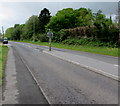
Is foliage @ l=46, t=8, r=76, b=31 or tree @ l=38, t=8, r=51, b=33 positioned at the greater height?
tree @ l=38, t=8, r=51, b=33

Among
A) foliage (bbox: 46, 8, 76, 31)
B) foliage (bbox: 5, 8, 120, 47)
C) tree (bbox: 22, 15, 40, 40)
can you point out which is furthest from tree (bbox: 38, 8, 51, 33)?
foliage (bbox: 46, 8, 76, 31)

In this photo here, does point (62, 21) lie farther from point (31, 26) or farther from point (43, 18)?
point (31, 26)

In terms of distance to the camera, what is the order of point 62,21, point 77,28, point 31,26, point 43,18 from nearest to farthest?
point 77,28 → point 62,21 → point 43,18 → point 31,26

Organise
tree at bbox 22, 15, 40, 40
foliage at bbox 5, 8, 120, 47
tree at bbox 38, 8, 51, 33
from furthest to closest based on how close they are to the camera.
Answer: tree at bbox 22, 15, 40, 40 → tree at bbox 38, 8, 51, 33 → foliage at bbox 5, 8, 120, 47

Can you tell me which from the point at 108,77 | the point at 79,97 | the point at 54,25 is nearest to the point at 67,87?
the point at 79,97

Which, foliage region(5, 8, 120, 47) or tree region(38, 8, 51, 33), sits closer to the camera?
foliage region(5, 8, 120, 47)

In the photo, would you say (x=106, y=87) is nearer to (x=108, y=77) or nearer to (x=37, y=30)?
(x=108, y=77)

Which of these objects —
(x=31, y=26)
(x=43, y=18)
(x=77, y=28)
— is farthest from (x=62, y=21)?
(x=31, y=26)

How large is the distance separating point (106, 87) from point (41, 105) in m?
2.77

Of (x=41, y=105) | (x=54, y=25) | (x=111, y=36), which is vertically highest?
(x=54, y=25)

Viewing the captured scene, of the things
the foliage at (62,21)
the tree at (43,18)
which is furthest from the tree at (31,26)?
the foliage at (62,21)

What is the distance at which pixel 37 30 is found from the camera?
75.8 m

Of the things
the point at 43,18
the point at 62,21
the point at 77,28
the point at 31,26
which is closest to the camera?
the point at 77,28

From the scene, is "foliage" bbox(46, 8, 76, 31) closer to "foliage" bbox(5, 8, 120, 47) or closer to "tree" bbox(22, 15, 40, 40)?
"foliage" bbox(5, 8, 120, 47)
